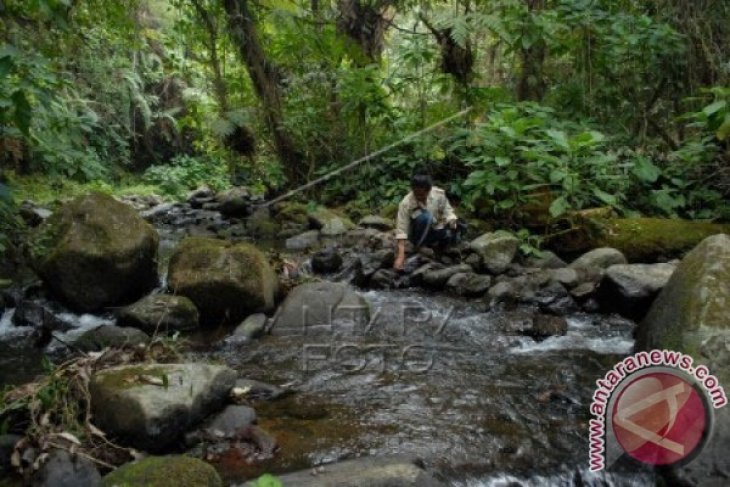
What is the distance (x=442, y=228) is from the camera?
640 centimetres

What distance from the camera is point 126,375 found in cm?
305

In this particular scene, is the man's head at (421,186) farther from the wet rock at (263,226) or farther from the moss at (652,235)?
the wet rock at (263,226)

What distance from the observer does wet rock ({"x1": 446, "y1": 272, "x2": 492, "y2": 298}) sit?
5.55 meters

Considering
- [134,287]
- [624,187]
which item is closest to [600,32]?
[624,187]

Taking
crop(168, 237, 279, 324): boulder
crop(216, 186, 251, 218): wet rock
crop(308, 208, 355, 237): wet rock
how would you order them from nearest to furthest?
crop(168, 237, 279, 324): boulder < crop(308, 208, 355, 237): wet rock < crop(216, 186, 251, 218): wet rock

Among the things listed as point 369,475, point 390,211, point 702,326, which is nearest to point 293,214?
point 390,211

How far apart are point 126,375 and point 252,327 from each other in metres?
1.71

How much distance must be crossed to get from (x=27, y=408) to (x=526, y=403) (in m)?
2.84

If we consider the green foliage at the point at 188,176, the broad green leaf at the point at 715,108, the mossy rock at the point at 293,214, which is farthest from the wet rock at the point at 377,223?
the green foliage at the point at 188,176

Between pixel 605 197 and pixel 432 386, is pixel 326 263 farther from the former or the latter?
pixel 605 197

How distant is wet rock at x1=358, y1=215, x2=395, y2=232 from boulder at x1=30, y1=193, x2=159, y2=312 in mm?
3542

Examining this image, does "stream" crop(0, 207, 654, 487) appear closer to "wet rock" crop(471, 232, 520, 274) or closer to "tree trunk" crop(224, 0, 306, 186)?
"wet rock" crop(471, 232, 520, 274)

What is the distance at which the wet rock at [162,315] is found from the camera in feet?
15.4

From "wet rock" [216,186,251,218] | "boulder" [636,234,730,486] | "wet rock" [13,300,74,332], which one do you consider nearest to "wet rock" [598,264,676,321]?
"boulder" [636,234,730,486]
